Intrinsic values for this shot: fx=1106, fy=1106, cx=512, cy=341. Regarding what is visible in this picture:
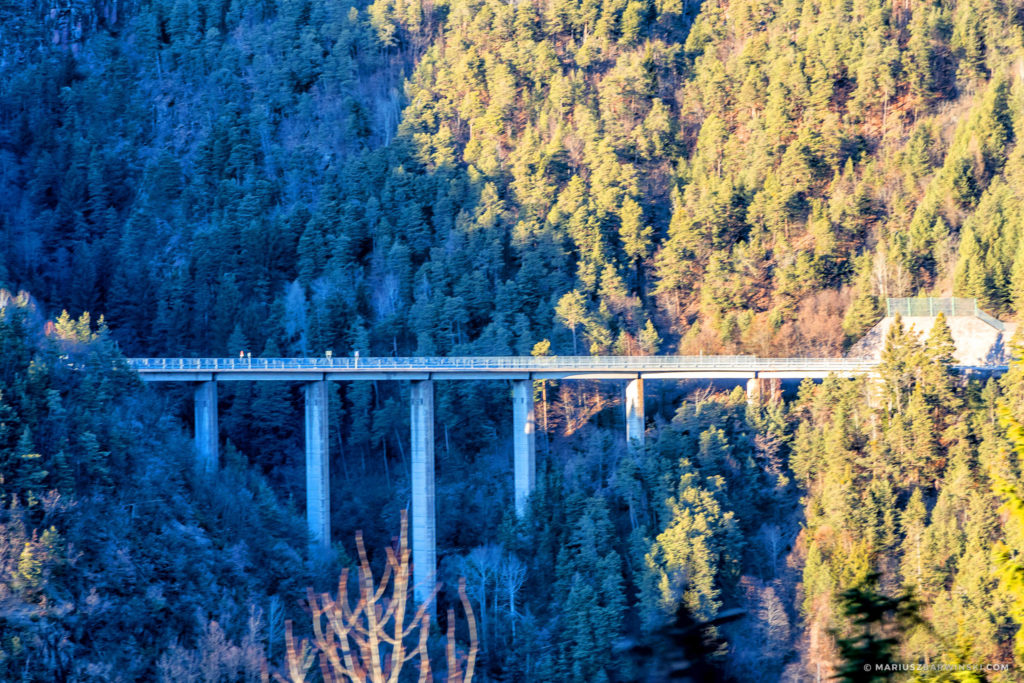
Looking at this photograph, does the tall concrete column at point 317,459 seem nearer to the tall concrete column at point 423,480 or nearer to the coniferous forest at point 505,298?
the coniferous forest at point 505,298

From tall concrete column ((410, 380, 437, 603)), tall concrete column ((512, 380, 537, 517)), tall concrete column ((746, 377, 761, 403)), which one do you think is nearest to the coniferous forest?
tall concrete column ((746, 377, 761, 403))

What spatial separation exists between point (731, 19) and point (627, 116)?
12.7 m

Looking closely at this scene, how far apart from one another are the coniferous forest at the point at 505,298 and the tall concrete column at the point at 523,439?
999mm

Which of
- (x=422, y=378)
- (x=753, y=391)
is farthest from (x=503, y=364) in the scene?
(x=753, y=391)

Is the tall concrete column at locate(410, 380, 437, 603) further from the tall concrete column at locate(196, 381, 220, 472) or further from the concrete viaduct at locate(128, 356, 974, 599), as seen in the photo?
the tall concrete column at locate(196, 381, 220, 472)

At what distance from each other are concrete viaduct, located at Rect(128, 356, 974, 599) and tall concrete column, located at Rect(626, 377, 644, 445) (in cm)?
6

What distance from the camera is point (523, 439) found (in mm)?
62562

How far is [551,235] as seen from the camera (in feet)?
261

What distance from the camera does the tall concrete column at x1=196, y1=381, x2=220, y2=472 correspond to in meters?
62.6

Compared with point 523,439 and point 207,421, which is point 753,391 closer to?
point 523,439

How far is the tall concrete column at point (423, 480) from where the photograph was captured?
6122 centimetres

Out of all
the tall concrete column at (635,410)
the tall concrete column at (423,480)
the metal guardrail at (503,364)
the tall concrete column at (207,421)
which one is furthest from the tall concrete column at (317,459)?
the tall concrete column at (635,410)

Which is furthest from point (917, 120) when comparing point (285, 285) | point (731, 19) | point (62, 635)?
point (62, 635)

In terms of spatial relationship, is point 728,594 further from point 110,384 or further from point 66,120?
point 66,120
